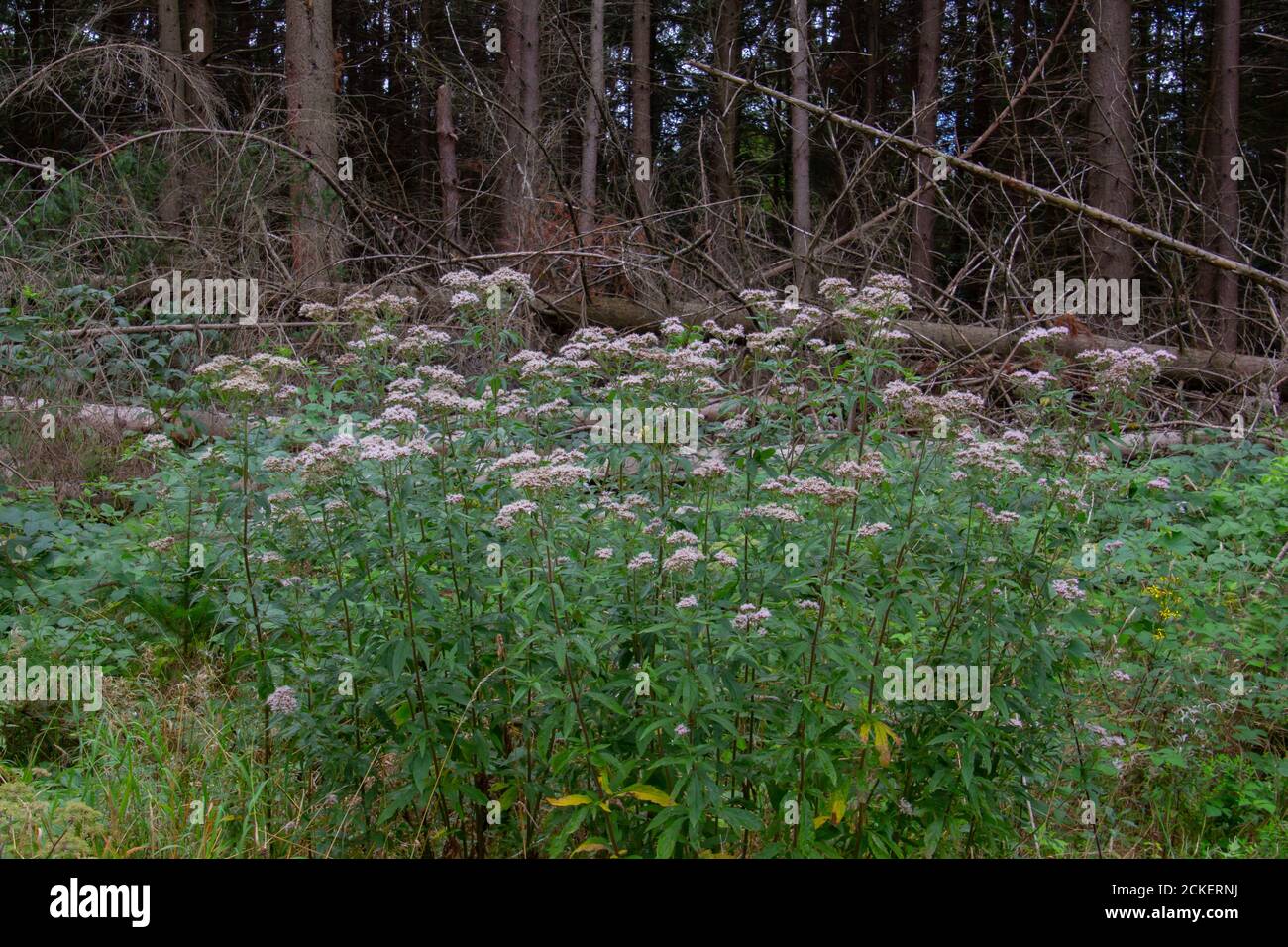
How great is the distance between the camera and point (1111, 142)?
1222 cm

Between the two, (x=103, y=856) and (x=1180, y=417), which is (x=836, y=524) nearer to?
(x=103, y=856)

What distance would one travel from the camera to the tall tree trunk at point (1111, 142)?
39.0 feet

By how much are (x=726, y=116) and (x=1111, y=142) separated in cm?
475

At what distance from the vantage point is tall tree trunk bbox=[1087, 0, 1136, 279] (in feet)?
39.0

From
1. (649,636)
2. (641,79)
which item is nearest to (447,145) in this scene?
(641,79)

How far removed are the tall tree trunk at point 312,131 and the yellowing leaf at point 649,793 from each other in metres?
7.09

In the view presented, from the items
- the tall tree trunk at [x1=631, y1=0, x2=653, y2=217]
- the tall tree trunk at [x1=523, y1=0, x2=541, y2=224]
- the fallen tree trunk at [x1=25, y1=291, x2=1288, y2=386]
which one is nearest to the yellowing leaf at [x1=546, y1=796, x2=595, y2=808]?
the fallen tree trunk at [x1=25, y1=291, x2=1288, y2=386]

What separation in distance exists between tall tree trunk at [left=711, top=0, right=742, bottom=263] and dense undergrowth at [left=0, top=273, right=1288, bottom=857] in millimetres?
7215

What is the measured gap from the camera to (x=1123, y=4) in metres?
13.0

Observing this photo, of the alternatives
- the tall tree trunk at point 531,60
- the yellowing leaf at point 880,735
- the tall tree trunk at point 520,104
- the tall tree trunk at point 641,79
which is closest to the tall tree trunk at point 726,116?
the tall tree trunk at point 641,79

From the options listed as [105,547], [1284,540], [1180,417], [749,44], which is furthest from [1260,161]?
[105,547]

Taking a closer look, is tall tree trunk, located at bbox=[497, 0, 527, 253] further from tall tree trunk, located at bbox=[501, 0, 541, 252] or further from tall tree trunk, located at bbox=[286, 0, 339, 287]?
tall tree trunk, located at bbox=[286, 0, 339, 287]

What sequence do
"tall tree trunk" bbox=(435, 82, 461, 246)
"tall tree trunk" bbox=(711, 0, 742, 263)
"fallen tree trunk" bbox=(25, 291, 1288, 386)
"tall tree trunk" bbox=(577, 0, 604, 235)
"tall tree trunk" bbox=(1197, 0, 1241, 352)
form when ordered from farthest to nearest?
"tall tree trunk" bbox=(577, 0, 604, 235)
"tall tree trunk" bbox=(1197, 0, 1241, 352)
"tall tree trunk" bbox=(435, 82, 461, 246)
"tall tree trunk" bbox=(711, 0, 742, 263)
"fallen tree trunk" bbox=(25, 291, 1288, 386)

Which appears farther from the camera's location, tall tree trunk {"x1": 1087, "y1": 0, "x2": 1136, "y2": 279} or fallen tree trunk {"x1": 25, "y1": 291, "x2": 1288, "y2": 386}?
tall tree trunk {"x1": 1087, "y1": 0, "x2": 1136, "y2": 279}
